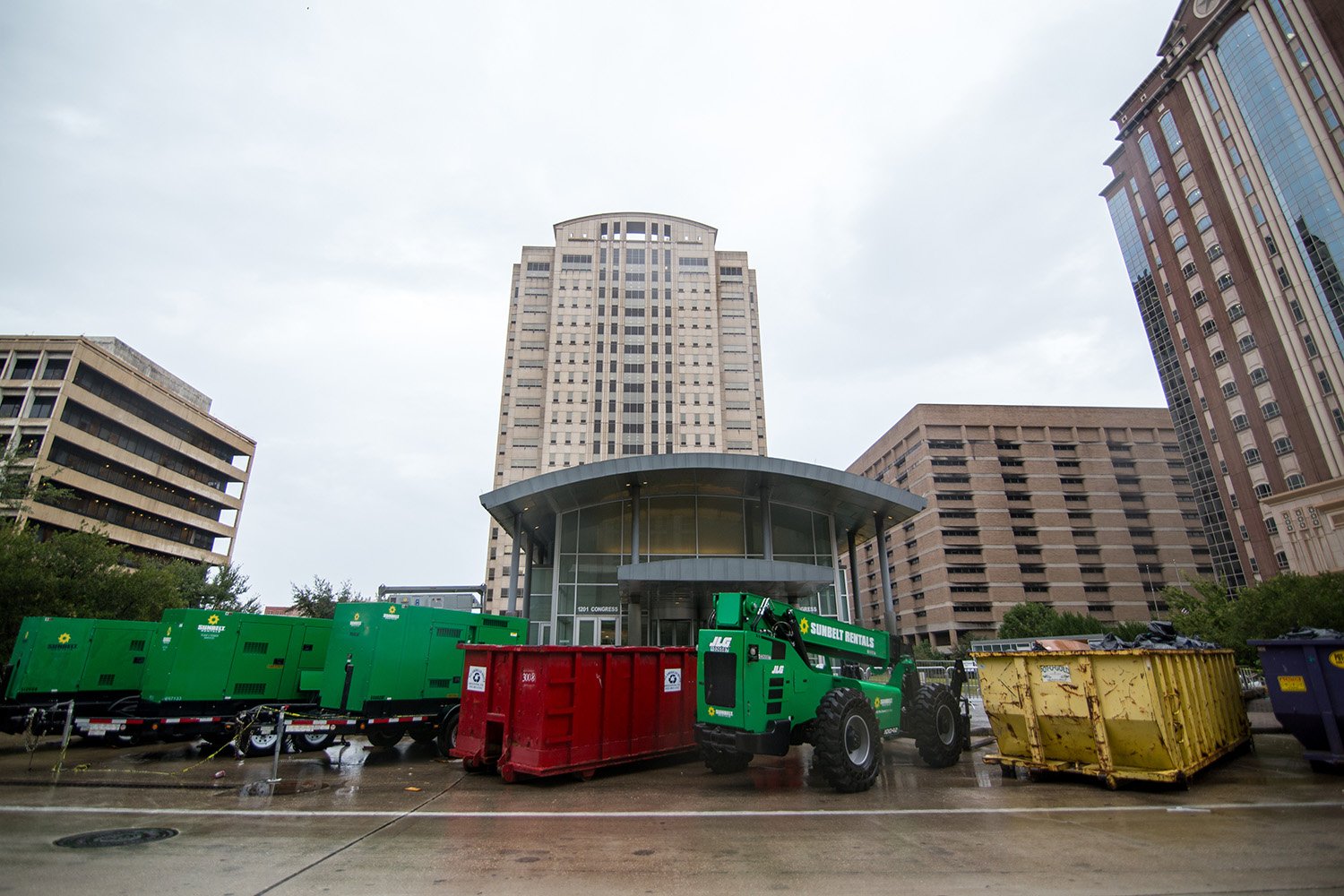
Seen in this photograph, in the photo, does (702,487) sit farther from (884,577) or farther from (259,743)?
(259,743)

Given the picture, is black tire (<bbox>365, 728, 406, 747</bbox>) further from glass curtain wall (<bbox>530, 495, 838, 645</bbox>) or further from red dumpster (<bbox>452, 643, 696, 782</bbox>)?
glass curtain wall (<bbox>530, 495, 838, 645</bbox>)

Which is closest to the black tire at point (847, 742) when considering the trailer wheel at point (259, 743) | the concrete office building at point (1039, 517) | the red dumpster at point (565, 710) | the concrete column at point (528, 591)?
the red dumpster at point (565, 710)

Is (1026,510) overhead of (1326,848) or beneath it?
overhead

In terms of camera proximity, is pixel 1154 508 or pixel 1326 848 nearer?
pixel 1326 848

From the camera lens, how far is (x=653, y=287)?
291ft

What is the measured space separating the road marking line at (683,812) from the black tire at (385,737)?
468 cm

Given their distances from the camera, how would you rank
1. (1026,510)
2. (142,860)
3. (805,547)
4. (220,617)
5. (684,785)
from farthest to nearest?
1. (1026,510)
2. (805,547)
3. (220,617)
4. (684,785)
5. (142,860)

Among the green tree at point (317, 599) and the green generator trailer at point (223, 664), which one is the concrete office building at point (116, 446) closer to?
the green tree at point (317, 599)

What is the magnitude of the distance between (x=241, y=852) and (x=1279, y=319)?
72647 mm

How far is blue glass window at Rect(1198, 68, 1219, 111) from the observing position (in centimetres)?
5703

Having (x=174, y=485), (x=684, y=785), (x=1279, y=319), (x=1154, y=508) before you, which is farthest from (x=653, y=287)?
(x=684, y=785)

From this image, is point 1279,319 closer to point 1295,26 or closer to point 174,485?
point 1295,26

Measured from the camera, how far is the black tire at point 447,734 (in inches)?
489

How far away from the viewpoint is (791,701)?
9461mm
